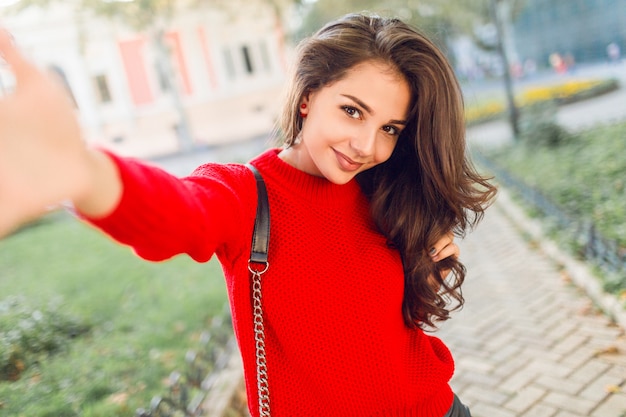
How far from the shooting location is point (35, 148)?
89cm

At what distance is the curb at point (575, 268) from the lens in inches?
169

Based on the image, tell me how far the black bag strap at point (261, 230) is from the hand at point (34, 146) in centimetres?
68

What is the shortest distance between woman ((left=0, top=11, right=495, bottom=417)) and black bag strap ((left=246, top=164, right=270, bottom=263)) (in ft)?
0.07

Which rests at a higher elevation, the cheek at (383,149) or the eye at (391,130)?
the eye at (391,130)

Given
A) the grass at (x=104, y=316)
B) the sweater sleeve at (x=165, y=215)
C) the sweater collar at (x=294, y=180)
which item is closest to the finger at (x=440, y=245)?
the sweater collar at (x=294, y=180)

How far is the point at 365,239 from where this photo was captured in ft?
5.94

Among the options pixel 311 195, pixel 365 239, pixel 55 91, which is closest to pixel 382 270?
pixel 365 239

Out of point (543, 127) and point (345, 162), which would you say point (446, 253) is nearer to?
point (345, 162)

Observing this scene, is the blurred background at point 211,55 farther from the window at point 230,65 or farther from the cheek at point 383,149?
the cheek at point 383,149

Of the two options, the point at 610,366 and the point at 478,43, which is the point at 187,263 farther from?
the point at 478,43

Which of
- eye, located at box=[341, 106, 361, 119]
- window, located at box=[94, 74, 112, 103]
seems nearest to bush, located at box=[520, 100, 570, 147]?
eye, located at box=[341, 106, 361, 119]

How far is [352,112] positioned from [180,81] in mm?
22240

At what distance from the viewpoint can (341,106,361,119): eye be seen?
5.58ft

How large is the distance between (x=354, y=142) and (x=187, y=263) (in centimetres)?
605
